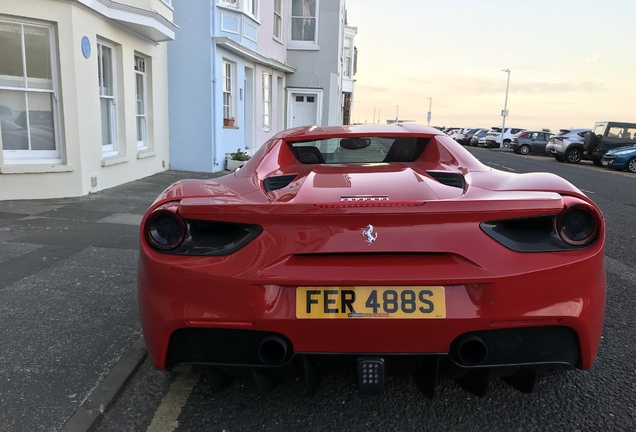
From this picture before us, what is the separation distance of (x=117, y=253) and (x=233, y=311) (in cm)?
369

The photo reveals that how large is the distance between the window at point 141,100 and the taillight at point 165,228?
1002 centimetres

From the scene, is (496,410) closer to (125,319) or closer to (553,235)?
(553,235)

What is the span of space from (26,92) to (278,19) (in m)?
12.2

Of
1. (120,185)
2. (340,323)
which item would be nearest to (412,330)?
(340,323)

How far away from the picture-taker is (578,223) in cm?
213

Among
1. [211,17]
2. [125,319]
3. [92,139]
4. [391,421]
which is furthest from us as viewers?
[211,17]

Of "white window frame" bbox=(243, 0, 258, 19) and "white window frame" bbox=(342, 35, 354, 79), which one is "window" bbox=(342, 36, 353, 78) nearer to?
"white window frame" bbox=(342, 35, 354, 79)

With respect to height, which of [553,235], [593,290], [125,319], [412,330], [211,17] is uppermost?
[211,17]

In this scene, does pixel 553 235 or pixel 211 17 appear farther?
pixel 211 17

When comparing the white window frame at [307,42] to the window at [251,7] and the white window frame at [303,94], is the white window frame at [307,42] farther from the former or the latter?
the window at [251,7]

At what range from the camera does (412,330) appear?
1.99 metres

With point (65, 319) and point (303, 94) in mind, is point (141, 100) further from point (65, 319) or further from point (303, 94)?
point (303, 94)

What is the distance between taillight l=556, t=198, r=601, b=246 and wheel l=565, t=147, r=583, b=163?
1015 inches

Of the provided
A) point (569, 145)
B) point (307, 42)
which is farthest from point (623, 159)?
point (307, 42)
